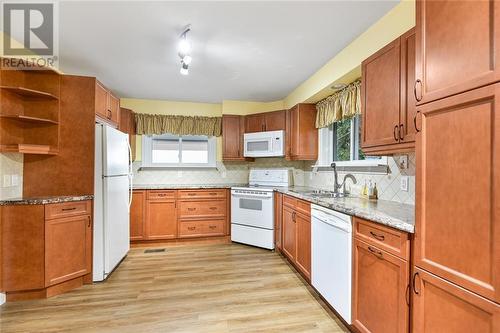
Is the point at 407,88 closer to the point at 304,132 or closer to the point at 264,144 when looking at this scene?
the point at 304,132

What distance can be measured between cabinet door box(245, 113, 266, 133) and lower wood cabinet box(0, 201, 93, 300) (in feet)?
9.28

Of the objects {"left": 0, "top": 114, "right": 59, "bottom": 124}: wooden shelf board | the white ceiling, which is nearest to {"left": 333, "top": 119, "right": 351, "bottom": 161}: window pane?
the white ceiling

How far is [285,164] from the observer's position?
14.9 feet

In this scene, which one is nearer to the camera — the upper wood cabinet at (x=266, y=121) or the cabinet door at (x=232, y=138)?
the upper wood cabinet at (x=266, y=121)

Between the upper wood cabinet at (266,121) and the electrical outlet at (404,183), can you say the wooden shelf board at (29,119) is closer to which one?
the upper wood cabinet at (266,121)

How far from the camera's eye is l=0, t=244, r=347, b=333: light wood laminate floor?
6.56 ft

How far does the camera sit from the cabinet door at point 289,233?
3.05m

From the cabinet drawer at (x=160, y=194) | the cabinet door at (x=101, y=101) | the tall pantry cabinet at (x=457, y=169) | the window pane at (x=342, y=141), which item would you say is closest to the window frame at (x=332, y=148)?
the window pane at (x=342, y=141)

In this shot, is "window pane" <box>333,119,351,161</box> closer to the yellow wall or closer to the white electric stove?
the yellow wall

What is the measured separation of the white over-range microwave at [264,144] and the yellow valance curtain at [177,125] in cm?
70

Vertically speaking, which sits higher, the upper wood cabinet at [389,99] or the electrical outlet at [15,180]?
the upper wood cabinet at [389,99]

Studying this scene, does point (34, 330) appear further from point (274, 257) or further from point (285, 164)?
point (285, 164)

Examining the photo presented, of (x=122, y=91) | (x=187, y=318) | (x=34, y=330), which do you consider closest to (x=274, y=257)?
(x=187, y=318)

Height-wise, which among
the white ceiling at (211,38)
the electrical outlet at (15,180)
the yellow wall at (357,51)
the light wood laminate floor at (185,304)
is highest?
the white ceiling at (211,38)
